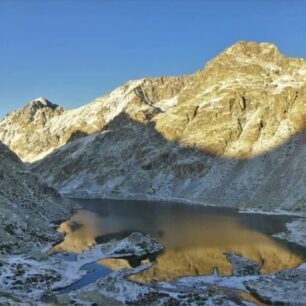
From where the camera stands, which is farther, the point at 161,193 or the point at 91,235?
the point at 161,193

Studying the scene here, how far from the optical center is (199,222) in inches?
4400

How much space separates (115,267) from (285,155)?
115 metres

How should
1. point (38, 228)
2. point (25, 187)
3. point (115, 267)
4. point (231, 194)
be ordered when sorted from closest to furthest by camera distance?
point (115, 267), point (38, 228), point (25, 187), point (231, 194)

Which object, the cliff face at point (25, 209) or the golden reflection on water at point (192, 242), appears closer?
the golden reflection on water at point (192, 242)

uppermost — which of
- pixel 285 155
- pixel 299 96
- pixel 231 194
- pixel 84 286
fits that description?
pixel 299 96

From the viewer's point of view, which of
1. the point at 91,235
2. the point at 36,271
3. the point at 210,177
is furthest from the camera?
the point at 210,177

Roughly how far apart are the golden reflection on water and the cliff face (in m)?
4.65

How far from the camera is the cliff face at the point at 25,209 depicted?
75562mm

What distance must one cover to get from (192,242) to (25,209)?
36.7m

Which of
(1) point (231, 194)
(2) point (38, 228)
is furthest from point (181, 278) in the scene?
(1) point (231, 194)

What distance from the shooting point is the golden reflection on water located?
65.7 m

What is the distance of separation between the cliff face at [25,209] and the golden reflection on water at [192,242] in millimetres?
4646

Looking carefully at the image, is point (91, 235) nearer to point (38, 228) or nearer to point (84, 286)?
point (38, 228)

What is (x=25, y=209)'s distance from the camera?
317 feet
